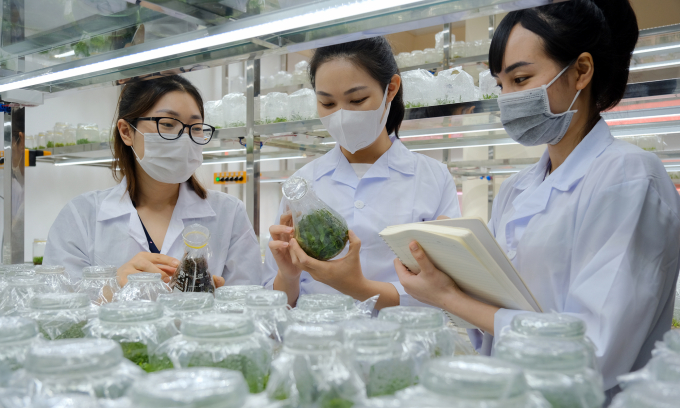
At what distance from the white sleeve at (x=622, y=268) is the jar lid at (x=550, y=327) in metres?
0.37

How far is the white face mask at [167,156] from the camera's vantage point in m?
1.95

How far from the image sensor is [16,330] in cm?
74

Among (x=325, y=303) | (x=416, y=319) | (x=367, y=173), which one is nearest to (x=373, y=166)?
(x=367, y=173)

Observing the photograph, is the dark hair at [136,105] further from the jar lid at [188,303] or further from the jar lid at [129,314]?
the jar lid at [129,314]

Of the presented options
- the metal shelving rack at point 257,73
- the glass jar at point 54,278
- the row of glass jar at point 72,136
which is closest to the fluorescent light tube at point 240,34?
the metal shelving rack at point 257,73

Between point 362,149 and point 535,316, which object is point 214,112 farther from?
point 535,316

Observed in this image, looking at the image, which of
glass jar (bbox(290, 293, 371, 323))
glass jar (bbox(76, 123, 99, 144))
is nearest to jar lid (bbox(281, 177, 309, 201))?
glass jar (bbox(290, 293, 371, 323))

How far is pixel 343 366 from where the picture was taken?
621 millimetres

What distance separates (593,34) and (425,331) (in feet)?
3.29

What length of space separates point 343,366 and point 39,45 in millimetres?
1476

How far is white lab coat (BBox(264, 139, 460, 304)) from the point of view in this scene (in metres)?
1.84

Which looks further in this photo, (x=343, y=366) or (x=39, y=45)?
(x=39, y=45)

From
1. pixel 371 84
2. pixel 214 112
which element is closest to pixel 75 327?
pixel 371 84

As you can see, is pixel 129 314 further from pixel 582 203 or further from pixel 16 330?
pixel 582 203
